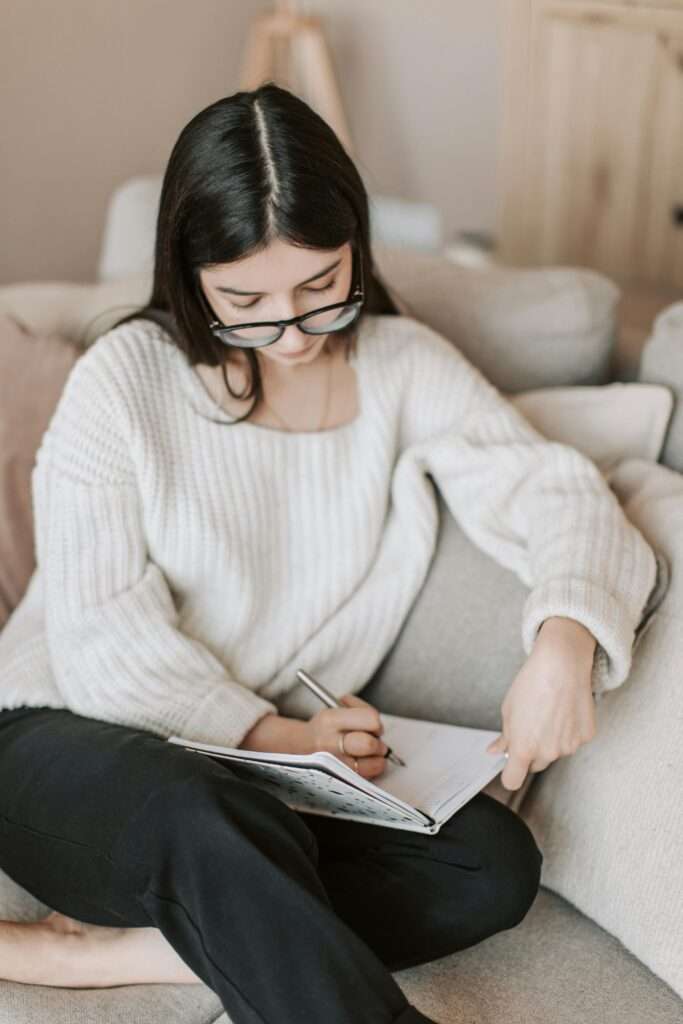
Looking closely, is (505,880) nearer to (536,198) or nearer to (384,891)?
(384,891)

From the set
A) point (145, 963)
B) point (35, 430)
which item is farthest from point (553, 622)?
point (35, 430)

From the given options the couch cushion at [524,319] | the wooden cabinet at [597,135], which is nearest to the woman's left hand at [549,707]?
the couch cushion at [524,319]

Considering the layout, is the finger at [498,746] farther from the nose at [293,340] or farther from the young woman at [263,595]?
the nose at [293,340]

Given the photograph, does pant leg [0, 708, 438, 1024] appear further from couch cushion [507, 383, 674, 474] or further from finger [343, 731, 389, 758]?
couch cushion [507, 383, 674, 474]

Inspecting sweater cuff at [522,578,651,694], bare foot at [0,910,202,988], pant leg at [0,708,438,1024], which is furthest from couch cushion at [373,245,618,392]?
bare foot at [0,910,202,988]

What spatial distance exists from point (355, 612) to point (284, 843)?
1.32 ft

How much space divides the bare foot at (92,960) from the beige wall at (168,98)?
5.87 ft

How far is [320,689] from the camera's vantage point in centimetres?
129

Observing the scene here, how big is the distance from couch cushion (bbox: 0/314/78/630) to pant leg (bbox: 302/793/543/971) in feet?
1.94

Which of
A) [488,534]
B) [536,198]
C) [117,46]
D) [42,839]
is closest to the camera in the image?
[42,839]

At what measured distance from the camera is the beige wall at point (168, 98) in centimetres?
259

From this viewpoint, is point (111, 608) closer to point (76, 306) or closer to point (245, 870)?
point (245, 870)

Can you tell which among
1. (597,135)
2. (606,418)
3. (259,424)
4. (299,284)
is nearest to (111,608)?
(259,424)

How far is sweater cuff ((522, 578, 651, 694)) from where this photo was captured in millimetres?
1197
